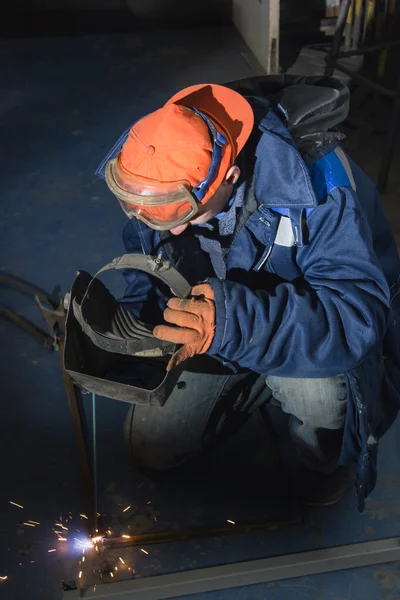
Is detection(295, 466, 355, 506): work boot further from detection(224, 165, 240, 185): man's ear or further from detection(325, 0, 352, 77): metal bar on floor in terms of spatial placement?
detection(325, 0, 352, 77): metal bar on floor

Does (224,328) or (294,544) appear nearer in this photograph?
(224,328)

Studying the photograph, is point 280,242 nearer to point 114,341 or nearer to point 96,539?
point 114,341

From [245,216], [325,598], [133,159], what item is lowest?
[325,598]

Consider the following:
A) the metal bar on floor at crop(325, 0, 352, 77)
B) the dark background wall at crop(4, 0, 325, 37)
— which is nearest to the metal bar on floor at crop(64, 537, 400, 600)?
the metal bar on floor at crop(325, 0, 352, 77)

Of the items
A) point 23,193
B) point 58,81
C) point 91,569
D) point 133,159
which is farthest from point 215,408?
point 58,81

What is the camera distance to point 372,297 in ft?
4.01

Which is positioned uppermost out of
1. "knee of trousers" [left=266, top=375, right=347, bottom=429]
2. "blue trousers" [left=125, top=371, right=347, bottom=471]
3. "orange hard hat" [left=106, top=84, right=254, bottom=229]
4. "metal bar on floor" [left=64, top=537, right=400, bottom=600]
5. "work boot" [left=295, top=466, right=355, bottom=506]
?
"orange hard hat" [left=106, top=84, right=254, bottom=229]

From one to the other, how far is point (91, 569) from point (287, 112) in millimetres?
1149

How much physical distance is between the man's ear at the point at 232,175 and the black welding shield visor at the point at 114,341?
21 centimetres

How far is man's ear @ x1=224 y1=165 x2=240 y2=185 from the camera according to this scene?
1.22m

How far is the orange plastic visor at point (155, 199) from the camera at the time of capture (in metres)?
1.14

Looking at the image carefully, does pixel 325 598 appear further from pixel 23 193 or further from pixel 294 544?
A: pixel 23 193

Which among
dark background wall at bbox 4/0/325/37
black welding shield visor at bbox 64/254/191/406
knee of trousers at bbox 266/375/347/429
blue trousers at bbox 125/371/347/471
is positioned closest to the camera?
black welding shield visor at bbox 64/254/191/406

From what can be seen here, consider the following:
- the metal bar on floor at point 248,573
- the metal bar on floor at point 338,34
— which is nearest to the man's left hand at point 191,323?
the metal bar on floor at point 248,573
